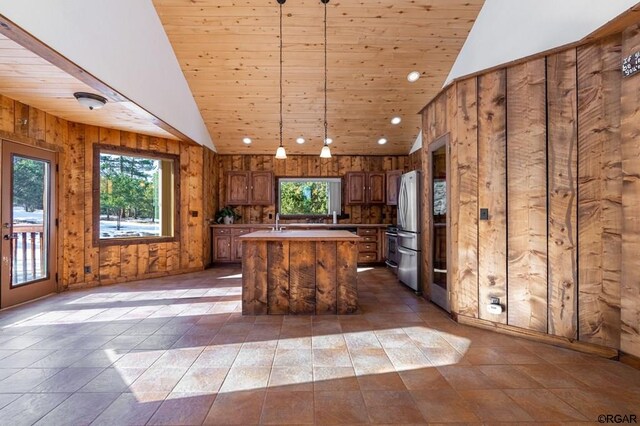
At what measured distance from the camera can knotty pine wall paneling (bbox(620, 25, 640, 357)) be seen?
235cm

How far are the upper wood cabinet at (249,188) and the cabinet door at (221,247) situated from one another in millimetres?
830

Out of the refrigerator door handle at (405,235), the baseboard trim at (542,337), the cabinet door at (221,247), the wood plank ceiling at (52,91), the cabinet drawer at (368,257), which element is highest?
the wood plank ceiling at (52,91)

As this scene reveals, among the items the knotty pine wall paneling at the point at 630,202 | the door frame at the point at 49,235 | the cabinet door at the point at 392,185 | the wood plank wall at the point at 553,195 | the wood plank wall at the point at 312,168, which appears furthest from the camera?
the wood plank wall at the point at 312,168

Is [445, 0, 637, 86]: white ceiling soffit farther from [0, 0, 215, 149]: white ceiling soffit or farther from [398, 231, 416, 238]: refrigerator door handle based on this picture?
[0, 0, 215, 149]: white ceiling soffit

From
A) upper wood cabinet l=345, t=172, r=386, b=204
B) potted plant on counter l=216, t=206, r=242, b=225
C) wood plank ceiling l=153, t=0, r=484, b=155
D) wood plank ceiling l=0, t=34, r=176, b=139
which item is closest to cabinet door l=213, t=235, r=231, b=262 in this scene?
potted plant on counter l=216, t=206, r=242, b=225

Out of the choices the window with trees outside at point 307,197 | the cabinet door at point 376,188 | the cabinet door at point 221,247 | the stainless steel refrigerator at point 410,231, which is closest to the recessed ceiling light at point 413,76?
the stainless steel refrigerator at point 410,231

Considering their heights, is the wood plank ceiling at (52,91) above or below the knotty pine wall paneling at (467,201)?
above

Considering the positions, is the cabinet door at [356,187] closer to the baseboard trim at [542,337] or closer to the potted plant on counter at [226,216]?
the potted plant on counter at [226,216]

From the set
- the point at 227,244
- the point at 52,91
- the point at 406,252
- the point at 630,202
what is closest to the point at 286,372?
the point at 630,202

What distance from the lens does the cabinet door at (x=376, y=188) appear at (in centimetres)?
715

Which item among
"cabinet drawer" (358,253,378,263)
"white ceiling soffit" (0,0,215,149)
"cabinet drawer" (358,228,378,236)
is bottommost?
"cabinet drawer" (358,253,378,263)

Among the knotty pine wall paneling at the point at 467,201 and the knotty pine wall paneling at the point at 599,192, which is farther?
the knotty pine wall paneling at the point at 467,201

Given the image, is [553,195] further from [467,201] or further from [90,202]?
[90,202]

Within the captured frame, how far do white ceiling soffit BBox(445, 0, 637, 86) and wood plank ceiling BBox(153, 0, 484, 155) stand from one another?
0.90ft
